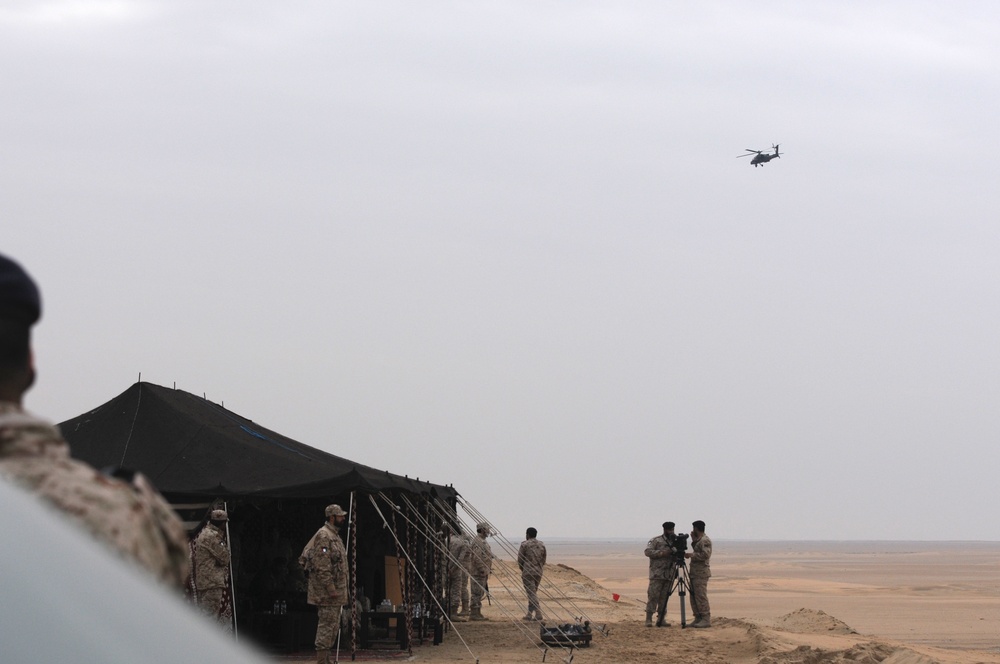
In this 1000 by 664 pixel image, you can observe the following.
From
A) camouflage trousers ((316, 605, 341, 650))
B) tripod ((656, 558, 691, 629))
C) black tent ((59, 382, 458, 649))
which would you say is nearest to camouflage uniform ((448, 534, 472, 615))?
black tent ((59, 382, 458, 649))

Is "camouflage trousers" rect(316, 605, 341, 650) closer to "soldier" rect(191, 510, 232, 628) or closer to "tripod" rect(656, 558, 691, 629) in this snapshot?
"soldier" rect(191, 510, 232, 628)

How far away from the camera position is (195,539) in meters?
13.0

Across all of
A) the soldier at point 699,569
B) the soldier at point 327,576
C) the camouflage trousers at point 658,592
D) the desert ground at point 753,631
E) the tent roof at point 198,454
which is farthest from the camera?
the camouflage trousers at point 658,592

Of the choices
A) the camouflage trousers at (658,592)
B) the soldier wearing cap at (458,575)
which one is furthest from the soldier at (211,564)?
the camouflage trousers at (658,592)

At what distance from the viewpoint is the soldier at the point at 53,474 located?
175 centimetres

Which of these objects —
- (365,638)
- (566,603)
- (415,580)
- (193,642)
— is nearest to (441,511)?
(415,580)

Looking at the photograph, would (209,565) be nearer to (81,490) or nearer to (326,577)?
(326,577)

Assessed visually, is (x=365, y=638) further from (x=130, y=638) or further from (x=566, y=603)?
(x=130, y=638)

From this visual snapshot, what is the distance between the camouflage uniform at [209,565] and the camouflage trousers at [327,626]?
45.0 inches

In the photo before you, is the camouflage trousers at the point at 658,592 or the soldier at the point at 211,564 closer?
the soldier at the point at 211,564

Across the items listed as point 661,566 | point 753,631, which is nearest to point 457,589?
point 661,566

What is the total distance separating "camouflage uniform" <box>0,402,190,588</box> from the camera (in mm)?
1743

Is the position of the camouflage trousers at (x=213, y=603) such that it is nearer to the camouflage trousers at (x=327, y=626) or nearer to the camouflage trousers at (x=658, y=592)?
the camouflage trousers at (x=327, y=626)

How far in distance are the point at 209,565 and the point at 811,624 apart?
12.4 metres
